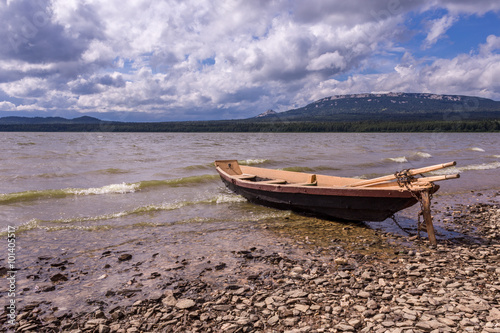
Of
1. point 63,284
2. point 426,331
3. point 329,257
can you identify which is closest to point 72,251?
point 63,284

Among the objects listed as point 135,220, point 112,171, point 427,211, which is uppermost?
point 427,211

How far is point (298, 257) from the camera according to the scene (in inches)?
282

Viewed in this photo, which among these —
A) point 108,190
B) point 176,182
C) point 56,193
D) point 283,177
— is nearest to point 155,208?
point 108,190

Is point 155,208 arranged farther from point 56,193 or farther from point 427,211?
point 427,211

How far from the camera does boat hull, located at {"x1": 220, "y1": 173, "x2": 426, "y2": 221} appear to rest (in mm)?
8375

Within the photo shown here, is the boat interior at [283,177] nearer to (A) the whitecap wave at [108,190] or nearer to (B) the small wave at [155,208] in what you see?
(B) the small wave at [155,208]

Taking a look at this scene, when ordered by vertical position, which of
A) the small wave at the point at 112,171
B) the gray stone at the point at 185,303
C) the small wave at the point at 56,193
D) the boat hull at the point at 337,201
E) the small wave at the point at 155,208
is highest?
the boat hull at the point at 337,201

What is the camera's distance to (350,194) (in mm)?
9070

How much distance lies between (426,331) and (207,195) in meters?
12.1

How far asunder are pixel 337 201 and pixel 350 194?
62 cm

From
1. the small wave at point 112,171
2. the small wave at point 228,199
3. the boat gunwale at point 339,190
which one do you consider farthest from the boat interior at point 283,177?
the small wave at point 112,171

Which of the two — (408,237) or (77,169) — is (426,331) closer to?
(408,237)

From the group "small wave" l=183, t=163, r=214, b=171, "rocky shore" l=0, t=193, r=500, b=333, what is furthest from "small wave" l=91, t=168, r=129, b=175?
"rocky shore" l=0, t=193, r=500, b=333

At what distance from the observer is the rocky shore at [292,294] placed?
446 centimetres
